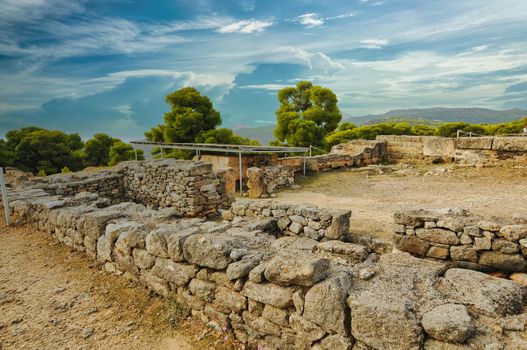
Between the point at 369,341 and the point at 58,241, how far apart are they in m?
6.13

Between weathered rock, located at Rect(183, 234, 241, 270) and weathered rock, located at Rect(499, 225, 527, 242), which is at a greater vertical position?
weathered rock, located at Rect(183, 234, 241, 270)

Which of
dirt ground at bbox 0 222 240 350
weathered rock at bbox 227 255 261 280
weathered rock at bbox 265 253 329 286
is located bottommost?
dirt ground at bbox 0 222 240 350

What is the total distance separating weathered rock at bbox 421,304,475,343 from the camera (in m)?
2.08

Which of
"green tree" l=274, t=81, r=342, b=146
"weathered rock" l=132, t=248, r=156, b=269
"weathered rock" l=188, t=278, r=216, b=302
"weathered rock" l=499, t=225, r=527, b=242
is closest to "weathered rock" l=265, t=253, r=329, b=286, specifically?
"weathered rock" l=188, t=278, r=216, b=302

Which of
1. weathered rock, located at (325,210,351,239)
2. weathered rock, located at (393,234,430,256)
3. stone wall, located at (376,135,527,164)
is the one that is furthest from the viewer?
stone wall, located at (376,135,527,164)

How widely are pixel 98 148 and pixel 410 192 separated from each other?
31.7m

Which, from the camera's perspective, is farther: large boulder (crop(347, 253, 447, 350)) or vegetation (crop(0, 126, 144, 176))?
vegetation (crop(0, 126, 144, 176))

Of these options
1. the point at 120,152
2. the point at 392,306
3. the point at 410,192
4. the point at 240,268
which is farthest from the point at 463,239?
the point at 120,152

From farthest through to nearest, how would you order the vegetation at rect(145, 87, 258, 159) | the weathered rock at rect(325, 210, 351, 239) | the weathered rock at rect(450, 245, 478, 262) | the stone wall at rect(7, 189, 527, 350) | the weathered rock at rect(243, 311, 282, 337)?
the vegetation at rect(145, 87, 258, 159) < the weathered rock at rect(325, 210, 351, 239) < the weathered rock at rect(450, 245, 478, 262) < the weathered rock at rect(243, 311, 282, 337) < the stone wall at rect(7, 189, 527, 350)

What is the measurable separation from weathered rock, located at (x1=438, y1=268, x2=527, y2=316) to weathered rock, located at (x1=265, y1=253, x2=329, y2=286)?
1054mm

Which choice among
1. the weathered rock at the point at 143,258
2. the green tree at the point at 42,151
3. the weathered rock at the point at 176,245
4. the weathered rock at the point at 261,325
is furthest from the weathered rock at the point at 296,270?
the green tree at the point at 42,151

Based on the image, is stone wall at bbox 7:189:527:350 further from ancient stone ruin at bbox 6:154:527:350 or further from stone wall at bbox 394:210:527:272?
stone wall at bbox 394:210:527:272

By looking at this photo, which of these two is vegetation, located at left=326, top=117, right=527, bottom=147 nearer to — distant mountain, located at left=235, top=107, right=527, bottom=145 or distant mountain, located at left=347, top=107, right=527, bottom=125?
distant mountain, located at left=235, top=107, right=527, bottom=145

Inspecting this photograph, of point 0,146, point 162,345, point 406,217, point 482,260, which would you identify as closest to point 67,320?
point 162,345
